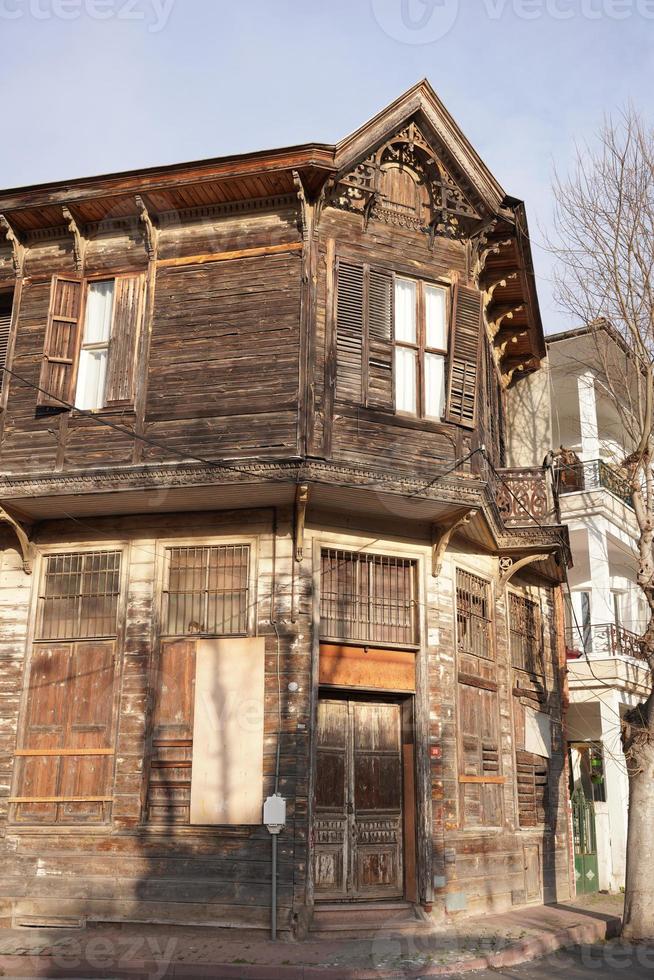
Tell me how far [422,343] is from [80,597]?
21.6 feet

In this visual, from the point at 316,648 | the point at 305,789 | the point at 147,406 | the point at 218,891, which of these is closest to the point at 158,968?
the point at 218,891

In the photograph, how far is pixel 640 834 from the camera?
13047 millimetres

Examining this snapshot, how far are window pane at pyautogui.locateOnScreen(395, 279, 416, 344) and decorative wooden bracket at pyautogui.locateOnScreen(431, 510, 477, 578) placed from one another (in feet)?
9.81

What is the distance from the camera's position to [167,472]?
13141 millimetres

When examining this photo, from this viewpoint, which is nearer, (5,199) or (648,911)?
(648,911)

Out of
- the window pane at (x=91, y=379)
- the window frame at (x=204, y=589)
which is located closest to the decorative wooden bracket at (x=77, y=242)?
the window pane at (x=91, y=379)

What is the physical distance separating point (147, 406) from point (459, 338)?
5.03 metres

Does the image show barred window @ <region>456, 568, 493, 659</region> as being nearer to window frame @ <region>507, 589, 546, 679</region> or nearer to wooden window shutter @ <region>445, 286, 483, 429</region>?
window frame @ <region>507, 589, 546, 679</region>

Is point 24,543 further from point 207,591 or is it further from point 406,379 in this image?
point 406,379

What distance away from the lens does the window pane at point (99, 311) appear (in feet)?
48.7

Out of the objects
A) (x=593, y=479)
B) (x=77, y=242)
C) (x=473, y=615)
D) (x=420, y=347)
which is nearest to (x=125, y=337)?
(x=77, y=242)

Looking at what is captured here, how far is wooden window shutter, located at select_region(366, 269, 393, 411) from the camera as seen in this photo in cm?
1420

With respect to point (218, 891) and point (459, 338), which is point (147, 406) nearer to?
point (459, 338)

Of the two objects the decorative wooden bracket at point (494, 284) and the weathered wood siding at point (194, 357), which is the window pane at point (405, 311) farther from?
the decorative wooden bracket at point (494, 284)
